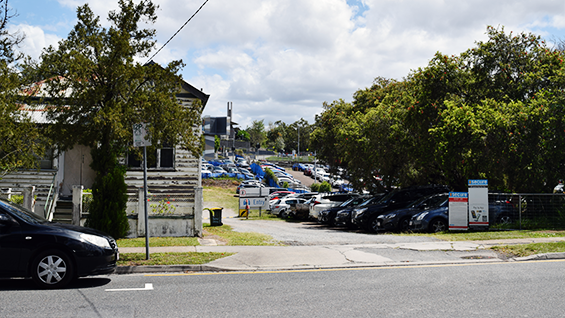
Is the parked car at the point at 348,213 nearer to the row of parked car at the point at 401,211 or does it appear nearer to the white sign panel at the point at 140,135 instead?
the row of parked car at the point at 401,211

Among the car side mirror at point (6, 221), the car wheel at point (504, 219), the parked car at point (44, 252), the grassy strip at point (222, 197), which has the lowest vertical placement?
the grassy strip at point (222, 197)

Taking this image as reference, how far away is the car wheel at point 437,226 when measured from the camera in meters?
16.7

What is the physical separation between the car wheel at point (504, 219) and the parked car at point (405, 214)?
6.48 ft

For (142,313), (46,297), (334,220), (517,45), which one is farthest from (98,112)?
(517,45)

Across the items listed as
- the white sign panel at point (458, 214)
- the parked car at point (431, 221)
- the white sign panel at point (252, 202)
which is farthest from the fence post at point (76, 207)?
the white sign panel at point (252, 202)

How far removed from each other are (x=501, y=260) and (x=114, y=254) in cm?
845

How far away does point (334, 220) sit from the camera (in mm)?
21812

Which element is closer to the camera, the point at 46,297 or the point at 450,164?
the point at 46,297

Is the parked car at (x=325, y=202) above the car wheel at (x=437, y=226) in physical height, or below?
above

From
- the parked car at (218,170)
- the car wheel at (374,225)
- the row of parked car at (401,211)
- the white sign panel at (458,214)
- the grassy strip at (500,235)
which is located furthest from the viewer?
the parked car at (218,170)

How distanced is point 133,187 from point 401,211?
10374 millimetres

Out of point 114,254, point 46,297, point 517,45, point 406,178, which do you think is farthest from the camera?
point 406,178

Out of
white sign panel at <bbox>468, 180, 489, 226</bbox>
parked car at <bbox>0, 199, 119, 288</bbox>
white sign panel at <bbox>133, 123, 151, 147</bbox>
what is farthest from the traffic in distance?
parked car at <bbox>0, 199, 119, 288</bbox>

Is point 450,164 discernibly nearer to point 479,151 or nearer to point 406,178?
point 479,151
